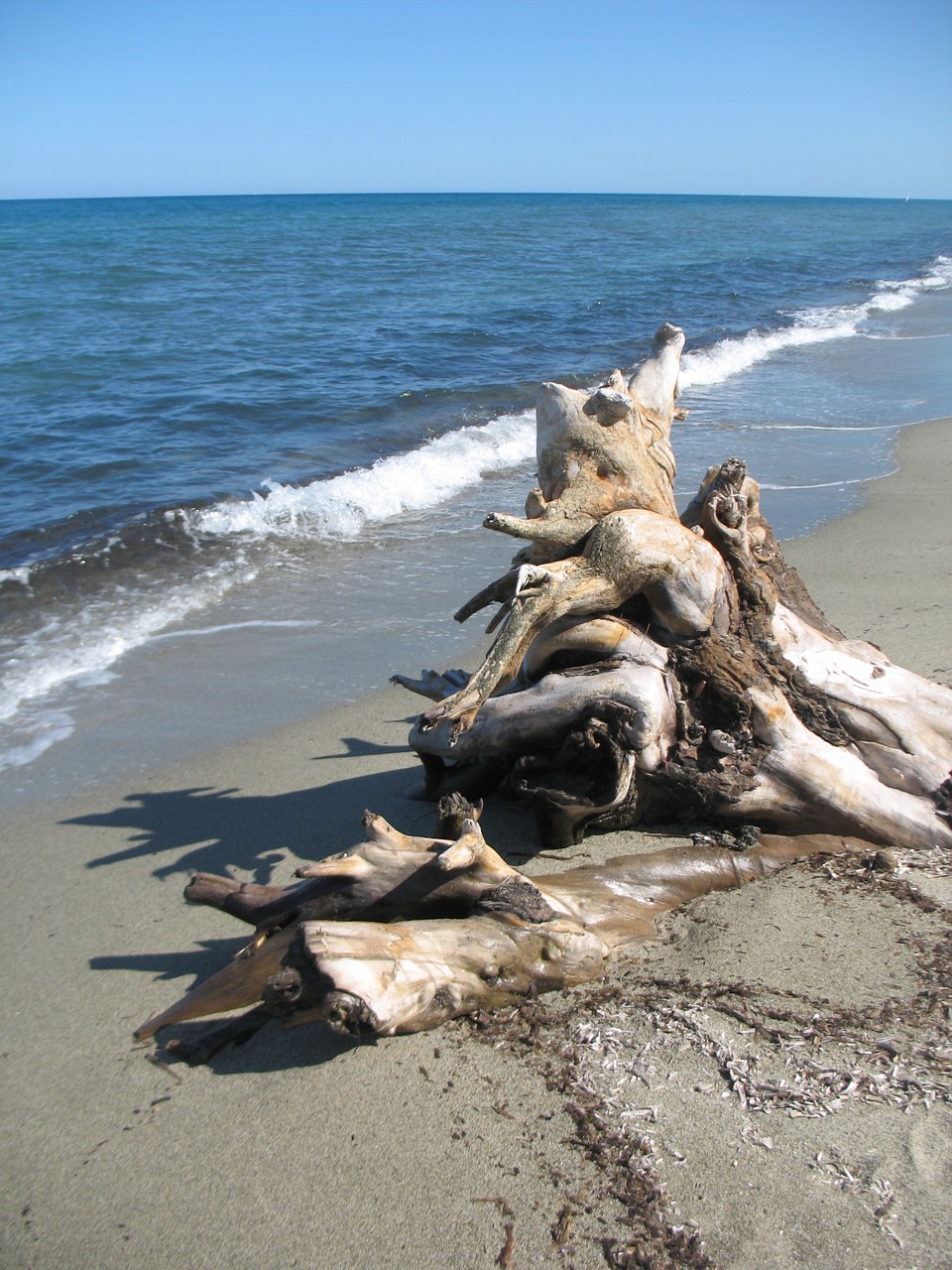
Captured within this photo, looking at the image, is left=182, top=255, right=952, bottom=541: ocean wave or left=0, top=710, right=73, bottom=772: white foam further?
left=182, top=255, right=952, bottom=541: ocean wave

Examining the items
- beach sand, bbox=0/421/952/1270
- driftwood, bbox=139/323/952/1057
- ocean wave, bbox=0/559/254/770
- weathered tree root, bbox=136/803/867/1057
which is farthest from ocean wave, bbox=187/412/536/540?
weathered tree root, bbox=136/803/867/1057

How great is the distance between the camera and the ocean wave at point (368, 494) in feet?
27.9

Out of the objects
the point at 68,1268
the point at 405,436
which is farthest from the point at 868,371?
the point at 68,1268

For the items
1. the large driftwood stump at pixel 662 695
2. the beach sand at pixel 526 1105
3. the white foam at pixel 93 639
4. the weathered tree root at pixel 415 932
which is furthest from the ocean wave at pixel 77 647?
the large driftwood stump at pixel 662 695

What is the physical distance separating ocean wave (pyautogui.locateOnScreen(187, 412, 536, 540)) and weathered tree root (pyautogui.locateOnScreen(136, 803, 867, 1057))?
18.0 ft

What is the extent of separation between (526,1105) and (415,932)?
1.81ft

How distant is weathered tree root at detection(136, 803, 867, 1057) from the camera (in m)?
2.58

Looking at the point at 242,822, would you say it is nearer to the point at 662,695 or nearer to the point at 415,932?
the point at 415,932

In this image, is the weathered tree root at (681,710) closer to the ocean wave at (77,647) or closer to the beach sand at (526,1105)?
the beach sand at (526,1105)

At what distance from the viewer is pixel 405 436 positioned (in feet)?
38.4

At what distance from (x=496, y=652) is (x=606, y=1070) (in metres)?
1.42

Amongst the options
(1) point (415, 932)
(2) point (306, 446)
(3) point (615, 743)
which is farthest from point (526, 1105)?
(2) point (306, 446)

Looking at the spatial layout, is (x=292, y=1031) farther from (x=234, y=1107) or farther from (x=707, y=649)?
(x=707, y=649)

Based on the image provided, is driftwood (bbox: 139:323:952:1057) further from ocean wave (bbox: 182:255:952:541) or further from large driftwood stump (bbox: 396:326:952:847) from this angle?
ocean wave (bbox: 182:255:952:541)
